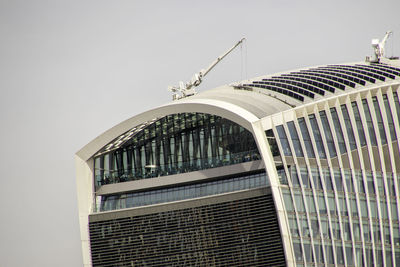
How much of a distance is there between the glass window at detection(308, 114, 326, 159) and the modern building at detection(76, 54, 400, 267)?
12cm

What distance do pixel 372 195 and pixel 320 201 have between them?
18.8 feet

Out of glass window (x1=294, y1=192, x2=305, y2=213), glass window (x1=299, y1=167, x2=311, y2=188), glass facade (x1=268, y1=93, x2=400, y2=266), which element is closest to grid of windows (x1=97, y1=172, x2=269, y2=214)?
glass window (x1=294, y1=192, x2=305, y2=213)

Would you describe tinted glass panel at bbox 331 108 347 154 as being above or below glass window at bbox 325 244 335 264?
above

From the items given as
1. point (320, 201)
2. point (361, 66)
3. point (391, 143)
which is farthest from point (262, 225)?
point (361, 66)

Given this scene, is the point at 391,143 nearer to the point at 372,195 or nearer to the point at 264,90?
the point at 372,195

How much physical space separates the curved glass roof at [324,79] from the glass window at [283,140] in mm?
5563

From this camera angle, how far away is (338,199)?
113 metres

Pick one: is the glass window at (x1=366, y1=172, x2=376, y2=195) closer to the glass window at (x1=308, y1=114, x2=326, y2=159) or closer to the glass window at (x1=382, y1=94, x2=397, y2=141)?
the glass window at (x1=382, y1=94, x2=397, y2=141)

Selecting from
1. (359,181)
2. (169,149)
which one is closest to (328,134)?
(359,181)

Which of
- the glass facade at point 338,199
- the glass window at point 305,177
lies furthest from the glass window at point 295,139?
the glass window at point 305,177

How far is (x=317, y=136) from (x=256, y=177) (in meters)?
7.60

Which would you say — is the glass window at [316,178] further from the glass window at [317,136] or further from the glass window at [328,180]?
the glass window at [317,136]

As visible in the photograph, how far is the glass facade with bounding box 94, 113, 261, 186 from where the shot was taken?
12169 centimetres

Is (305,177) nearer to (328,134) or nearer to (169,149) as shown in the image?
(328,134)
